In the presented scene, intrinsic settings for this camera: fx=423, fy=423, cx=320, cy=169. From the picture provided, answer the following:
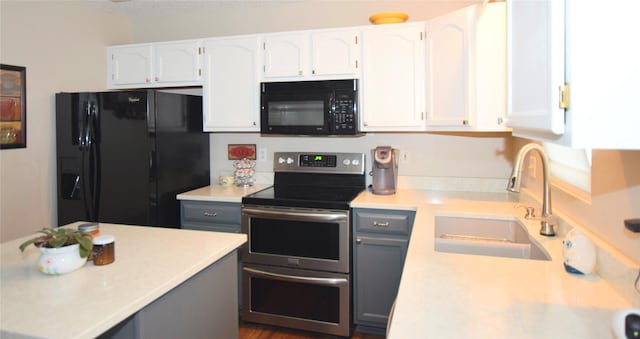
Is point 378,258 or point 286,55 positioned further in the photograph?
point 286,55

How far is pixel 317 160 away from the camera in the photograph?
10.4 ft

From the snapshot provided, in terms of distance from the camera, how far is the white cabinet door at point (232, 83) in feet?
9.77

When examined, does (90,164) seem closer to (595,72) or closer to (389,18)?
(389,18)

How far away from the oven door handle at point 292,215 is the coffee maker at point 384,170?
16.3 inches

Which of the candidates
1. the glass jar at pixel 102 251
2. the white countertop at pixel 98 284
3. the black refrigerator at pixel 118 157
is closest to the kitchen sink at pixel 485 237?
the white countertop at pixel 98 284

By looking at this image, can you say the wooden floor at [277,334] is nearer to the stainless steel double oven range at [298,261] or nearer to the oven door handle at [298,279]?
the stainless steel double oven range at [298,261]

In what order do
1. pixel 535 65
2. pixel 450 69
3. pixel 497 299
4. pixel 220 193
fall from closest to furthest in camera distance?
pixel 535 65 → pixel 497 299 → pixel 450 69 → pixel 220 193

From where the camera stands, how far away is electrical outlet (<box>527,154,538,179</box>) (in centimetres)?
236

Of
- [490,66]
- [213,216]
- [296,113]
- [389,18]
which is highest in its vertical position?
[389,18]

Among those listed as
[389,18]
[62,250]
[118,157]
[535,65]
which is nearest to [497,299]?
[535,65]

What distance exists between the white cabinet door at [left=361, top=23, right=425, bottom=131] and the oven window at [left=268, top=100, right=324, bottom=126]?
307 mm

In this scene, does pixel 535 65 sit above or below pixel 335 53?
below

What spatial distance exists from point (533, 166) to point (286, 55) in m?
1.71

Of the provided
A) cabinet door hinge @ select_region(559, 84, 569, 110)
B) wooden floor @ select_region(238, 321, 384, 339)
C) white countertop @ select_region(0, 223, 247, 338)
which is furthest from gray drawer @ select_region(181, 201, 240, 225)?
cabinet door hinge @ select_region(559, 84, 569, 110)
